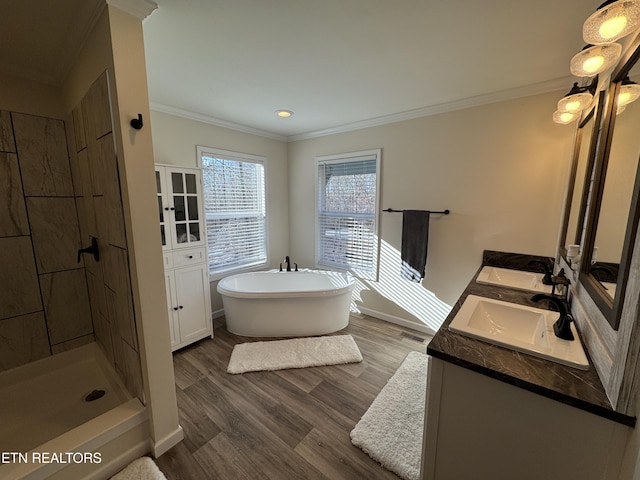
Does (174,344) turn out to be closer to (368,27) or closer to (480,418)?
(480,418)

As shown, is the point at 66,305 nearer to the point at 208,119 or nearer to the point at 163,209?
the point at 163,209

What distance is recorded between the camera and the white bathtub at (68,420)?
124 centimetres

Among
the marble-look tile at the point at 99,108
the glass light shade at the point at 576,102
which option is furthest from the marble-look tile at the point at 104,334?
→ the glass light shade at the point at 576,102

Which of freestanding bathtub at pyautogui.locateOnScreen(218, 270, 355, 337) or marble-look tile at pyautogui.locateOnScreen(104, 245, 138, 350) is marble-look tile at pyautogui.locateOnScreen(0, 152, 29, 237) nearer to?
marble-look tile at pyautogui.locateOnScreen(104, 245, 138, 350)

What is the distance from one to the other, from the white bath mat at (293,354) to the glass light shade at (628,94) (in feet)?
7.79

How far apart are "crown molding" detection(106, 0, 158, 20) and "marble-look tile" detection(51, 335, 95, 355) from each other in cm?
249

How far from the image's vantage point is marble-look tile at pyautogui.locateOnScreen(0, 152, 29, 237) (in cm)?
177

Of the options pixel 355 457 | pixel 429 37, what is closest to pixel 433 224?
pixel 429 37

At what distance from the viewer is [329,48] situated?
1.58 m

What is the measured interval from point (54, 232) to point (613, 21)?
11.0ft

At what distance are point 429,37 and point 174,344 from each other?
3171 mm

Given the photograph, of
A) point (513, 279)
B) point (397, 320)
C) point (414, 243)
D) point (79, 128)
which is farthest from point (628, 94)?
point (79, 128)

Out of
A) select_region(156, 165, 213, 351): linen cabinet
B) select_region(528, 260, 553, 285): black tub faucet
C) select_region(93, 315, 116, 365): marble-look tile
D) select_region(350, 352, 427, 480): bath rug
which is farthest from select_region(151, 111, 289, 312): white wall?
select_region(528, 260, 553, 285): black tub faucet

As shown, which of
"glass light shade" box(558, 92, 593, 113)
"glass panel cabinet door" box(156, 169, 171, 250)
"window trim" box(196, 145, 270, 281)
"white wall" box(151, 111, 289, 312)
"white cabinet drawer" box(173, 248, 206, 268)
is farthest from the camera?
"window trim" box(196, 145, 270, 281)
